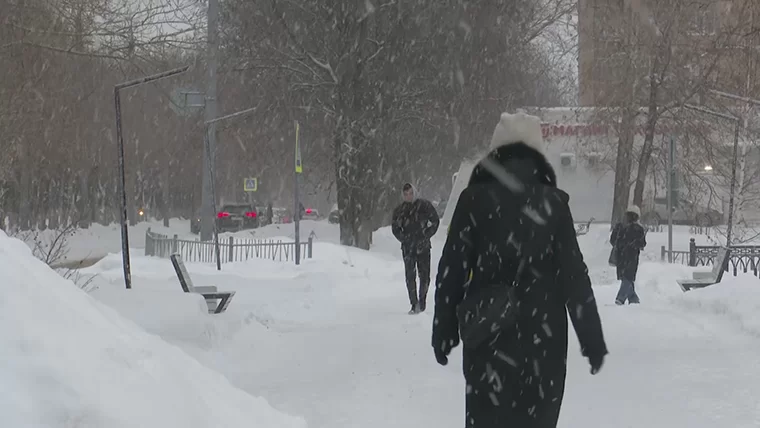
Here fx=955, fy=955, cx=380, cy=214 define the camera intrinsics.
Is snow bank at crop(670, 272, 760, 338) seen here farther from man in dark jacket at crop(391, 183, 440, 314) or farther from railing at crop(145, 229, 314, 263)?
railing at crop(145, 229, 314, 263)

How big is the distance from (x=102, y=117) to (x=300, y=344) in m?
29.0

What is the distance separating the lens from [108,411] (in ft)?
12.5

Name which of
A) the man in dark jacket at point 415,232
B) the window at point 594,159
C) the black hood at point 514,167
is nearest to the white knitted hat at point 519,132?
the black hood at point 514,167

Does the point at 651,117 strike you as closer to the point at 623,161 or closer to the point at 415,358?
the point at 623,161

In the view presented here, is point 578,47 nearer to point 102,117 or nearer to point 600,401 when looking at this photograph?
point 102,117

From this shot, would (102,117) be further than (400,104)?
Yes

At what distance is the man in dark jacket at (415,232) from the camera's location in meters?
12.6

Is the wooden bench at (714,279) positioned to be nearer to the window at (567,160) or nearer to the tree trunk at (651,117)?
the tree trunk at (651,117)

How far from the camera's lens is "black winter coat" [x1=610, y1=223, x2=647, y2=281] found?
1435 cm

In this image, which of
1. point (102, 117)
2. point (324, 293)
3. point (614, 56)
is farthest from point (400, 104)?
point (102, 117)

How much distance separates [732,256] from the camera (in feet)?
64.1

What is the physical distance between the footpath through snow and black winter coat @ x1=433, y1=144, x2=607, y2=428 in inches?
103

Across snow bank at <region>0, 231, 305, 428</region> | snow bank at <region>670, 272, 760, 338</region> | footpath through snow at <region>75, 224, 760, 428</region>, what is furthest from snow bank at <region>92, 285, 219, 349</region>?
snow bank at <region>670, 272, 760, 338</region>

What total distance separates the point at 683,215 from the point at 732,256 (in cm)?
2085
